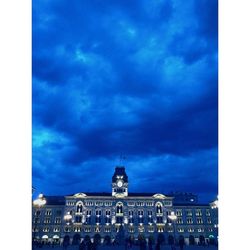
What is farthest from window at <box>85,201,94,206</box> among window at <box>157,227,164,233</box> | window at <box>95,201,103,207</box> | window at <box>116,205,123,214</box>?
window at <box>157,227,164,233</box>

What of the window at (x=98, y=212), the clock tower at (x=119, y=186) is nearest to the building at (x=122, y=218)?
the clock tower at (x=119, y=186)

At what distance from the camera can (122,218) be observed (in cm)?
6116

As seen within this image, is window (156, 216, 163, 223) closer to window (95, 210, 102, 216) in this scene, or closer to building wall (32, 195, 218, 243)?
building wall (32, 195, 218, 243)

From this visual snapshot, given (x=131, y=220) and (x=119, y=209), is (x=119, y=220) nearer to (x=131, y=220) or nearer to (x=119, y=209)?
(x=119, y=209)

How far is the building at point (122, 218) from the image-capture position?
195 feet

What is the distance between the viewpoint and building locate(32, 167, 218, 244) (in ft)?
195

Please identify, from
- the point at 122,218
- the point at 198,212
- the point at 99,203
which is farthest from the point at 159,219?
the point at 99,203
